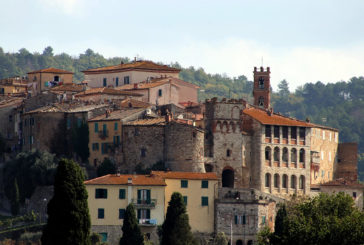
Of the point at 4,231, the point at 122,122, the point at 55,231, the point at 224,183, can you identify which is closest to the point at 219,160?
the point at 224,183

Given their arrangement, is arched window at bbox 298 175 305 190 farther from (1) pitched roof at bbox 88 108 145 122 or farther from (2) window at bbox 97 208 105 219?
(2) window at bbox 97 208 105 219

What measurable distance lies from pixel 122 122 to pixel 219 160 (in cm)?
989

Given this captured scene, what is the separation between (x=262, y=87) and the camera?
141375 millimetres

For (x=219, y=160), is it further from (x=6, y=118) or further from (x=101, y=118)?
(x=6, y=118)

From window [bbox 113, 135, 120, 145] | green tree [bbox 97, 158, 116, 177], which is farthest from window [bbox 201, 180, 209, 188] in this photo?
window [bbox 113, 135, 120, 145]

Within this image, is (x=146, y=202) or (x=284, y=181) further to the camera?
(x=284, y=181)

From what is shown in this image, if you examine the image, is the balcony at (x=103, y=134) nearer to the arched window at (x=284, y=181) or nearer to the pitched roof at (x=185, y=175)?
the pitched roof at (x=185, y=175)

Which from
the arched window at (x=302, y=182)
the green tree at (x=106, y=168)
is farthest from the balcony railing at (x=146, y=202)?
the arched window at (x=302, y=182)

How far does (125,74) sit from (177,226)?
150 ft

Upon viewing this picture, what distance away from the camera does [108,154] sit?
385ft

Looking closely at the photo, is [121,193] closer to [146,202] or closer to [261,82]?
[146,202]

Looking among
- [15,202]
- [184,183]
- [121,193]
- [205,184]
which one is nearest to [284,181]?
[205,184]

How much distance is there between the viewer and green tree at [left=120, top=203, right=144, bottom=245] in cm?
9950

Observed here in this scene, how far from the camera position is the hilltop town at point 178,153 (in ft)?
358
